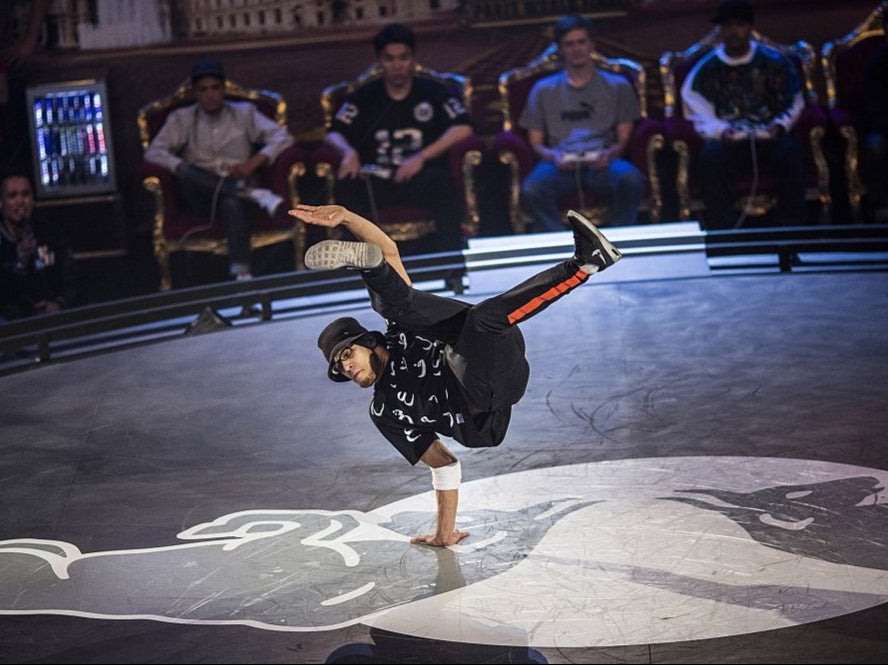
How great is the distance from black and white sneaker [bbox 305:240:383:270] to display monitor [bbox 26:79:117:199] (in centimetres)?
527

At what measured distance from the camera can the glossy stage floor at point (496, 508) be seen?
10.7 ft

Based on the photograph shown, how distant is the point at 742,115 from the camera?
25.3ft

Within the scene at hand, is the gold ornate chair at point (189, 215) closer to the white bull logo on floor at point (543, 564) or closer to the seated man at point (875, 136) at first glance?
the seated man at point (875, 136)

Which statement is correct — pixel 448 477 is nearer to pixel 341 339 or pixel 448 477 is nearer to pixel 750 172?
pixel 341 339

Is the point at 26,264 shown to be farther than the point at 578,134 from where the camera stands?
No

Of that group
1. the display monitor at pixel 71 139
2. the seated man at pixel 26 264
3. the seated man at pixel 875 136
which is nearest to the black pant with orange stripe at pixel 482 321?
the seated man at pixel 26 264

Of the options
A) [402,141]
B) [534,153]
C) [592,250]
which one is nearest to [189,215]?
[402,141]

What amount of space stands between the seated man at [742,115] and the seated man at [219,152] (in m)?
2.55

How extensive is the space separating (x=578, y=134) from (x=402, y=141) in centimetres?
108

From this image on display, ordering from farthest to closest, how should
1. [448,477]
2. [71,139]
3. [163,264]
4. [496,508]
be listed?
[71,139]
[163,264]
[496,508]
[448,477]

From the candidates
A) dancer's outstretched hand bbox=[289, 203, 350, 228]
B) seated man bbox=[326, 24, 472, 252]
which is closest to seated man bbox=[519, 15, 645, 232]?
seated man bbox=[326, 24, 472, 252]

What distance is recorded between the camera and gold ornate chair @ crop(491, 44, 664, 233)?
7.83m

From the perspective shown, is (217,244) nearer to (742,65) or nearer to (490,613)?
(742,65)

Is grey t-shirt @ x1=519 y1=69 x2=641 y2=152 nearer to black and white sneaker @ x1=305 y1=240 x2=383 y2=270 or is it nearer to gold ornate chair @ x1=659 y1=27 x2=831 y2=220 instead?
gold ornate chair @ x1=659 y1=27 x2=831 y2=220
